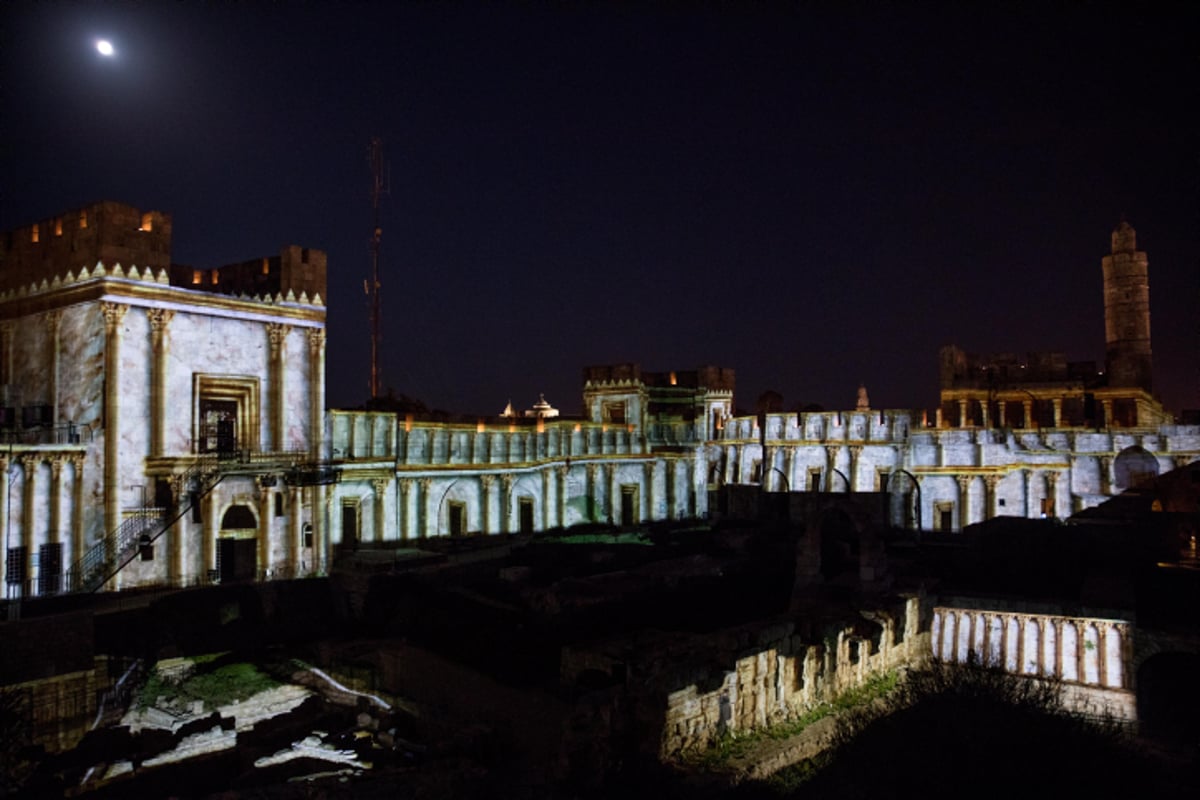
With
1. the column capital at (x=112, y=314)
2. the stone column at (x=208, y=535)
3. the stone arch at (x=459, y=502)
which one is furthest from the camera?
the stone arch at (x=459, y=502)

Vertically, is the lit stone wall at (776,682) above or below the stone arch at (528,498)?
below

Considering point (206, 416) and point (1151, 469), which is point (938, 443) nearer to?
point (1151, 469)

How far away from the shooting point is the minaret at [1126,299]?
5688 cm

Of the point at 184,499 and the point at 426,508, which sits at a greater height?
the point at 184,499

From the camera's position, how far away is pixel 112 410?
25203 mm

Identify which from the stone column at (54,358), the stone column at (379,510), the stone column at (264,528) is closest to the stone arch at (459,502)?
the stone column at (379,510)

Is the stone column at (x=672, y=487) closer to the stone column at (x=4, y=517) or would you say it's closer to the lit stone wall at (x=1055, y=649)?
the lit stone wall at (x=1055, y=649)

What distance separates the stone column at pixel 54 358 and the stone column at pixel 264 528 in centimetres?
628

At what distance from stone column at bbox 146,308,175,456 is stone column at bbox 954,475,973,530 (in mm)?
36732

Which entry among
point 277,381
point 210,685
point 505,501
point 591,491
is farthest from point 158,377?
point 591,491

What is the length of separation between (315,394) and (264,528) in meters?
5.10

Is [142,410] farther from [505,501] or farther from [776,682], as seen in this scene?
[776,682]

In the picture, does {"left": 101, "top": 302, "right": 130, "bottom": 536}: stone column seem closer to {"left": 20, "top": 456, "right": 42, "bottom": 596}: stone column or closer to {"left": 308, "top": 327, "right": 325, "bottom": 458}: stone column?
{"left": 20, "top": 456, "right": 42, "bottom": 596}: stone column

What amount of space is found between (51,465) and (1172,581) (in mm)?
34406
